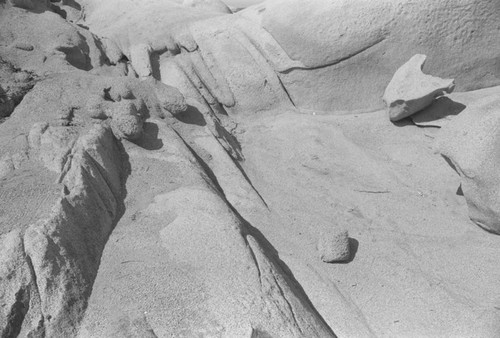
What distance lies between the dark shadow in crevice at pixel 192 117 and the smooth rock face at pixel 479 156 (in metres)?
1.60

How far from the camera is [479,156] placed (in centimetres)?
263

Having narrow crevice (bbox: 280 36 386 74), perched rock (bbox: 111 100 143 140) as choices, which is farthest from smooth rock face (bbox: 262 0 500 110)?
perched rock (bbox: 111 100 143 140)

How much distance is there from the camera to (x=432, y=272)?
8.01 ft

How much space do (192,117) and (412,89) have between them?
5.36 ft

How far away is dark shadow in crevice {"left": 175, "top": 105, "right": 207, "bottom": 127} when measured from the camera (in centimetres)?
327

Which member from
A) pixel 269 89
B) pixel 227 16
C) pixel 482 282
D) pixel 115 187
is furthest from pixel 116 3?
pixel 482 282

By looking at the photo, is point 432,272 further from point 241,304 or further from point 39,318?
point 39,318

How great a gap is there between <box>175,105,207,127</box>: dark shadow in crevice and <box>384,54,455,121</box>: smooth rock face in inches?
56.7

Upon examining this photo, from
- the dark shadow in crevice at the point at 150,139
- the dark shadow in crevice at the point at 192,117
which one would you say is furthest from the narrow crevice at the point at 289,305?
the dark shadow in crevice at the point at 192,117

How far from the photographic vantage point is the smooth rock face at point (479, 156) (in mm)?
2578

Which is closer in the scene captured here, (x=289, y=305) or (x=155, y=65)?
(x=289, y=305)

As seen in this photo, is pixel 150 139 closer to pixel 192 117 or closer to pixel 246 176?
pixel 192 117

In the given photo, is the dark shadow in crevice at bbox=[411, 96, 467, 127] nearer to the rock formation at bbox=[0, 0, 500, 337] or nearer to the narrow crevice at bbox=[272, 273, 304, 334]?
the rock formation at bbox=[0, 0, 500, 337]

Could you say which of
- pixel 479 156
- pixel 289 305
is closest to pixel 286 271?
pixel 289 305
